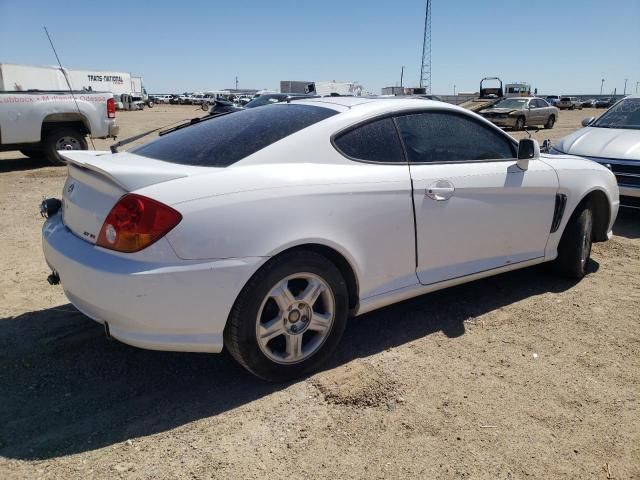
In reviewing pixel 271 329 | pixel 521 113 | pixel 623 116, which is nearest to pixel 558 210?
pixel 271 329

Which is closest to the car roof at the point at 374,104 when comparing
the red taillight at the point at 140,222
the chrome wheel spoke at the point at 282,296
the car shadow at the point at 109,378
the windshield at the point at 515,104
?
the chrome wheel spoke at the point at 282,296

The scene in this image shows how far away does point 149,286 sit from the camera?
2.44m

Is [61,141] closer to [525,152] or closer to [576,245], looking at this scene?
[525,152]

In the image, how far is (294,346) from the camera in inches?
115

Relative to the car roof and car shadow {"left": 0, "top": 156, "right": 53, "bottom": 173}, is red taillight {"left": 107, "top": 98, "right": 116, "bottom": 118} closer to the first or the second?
car shadow {"left": 0, "top": 156, "right": 53, "bottom": 173}

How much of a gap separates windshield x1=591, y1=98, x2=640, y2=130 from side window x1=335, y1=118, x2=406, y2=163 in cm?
558

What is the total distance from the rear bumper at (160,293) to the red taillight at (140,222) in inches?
2.1

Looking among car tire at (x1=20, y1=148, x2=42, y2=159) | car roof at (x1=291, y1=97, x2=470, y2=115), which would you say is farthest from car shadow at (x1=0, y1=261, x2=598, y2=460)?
car tire at (x1=20, y1=148, x2=42, y2=159)

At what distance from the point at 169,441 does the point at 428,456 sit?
1.20 meters

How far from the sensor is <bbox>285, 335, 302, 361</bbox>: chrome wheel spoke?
A: 290 cm

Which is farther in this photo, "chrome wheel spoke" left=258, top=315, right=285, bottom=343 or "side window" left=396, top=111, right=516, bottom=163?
"side window" left=396, top=111, right=516, bottom=163

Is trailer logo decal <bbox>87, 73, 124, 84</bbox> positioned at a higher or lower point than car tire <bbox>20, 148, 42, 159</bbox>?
higher

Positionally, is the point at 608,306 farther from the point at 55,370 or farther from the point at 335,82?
the point at 335,82

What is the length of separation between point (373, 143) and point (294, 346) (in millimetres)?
1299
